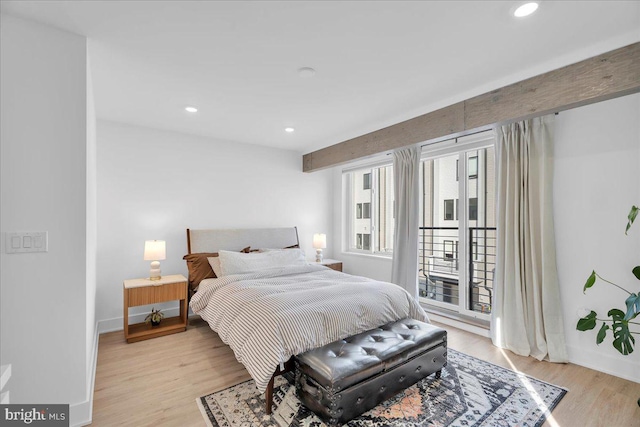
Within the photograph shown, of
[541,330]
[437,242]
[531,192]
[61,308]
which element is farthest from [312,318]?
[437,242]

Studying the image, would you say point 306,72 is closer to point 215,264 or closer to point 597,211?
point 215,264

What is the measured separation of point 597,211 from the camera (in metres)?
2.56

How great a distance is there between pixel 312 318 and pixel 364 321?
0.48m

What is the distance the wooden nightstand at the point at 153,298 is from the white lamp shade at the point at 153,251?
28 cm

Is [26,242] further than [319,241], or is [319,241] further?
[319,241]

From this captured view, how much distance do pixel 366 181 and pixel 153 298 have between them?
12.4 ft

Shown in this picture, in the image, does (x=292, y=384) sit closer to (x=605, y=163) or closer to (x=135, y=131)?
(x=605, y=163)

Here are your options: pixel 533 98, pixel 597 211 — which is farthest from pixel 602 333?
pixel 533 98

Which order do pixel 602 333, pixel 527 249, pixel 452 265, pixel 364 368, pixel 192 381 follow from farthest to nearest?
Result: 1. pixel 452 265
2. pixel 527 249
3. pixel 192 381
4. pixel 602 333
5. pixel 364 368

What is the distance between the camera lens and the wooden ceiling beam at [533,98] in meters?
1.97

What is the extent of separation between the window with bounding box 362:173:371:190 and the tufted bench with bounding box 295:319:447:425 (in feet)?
10.7

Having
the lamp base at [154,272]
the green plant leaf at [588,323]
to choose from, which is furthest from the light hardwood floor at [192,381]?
the lamp base at [154,272]

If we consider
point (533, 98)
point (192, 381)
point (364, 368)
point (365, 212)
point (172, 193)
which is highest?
point (533, 98)

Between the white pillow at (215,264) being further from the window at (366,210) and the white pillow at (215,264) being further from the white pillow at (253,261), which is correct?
the window at (366,210)
